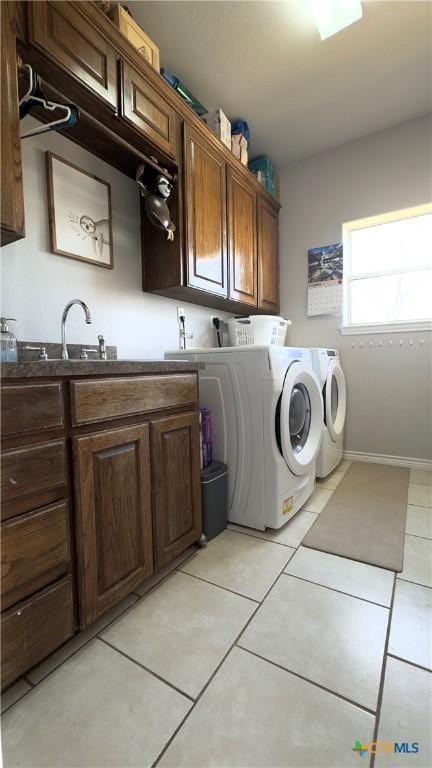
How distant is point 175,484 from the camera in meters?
1.20

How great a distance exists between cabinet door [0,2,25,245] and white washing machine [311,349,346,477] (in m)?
1.68

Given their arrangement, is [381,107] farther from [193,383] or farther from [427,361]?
[193,383]

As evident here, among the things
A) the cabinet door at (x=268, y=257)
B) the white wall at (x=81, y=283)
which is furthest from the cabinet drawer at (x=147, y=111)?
the cabinet door at (x=268, y=257)

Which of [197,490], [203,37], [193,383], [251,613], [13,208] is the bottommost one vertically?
[251,613]

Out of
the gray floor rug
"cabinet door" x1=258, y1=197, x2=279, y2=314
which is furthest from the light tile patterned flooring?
"cabinet door" x1=258, y1=197, x2=279, y2=314

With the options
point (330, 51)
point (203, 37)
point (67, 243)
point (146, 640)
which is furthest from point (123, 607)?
point (330, 51)

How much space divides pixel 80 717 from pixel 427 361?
8.79ft

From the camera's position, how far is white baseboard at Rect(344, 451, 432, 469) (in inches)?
93.8

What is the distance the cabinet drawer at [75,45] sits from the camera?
40.1 inches

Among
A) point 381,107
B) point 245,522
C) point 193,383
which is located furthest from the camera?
point 381,107

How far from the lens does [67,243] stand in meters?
1.40

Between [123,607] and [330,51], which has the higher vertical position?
[330,51]

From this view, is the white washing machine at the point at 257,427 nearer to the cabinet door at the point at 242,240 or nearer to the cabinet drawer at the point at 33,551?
the cabinet door at the point at 242,240

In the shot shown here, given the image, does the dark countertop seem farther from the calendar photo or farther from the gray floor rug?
the calendar photo
